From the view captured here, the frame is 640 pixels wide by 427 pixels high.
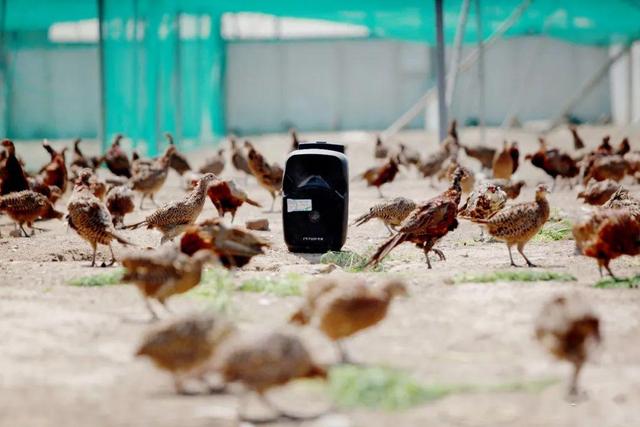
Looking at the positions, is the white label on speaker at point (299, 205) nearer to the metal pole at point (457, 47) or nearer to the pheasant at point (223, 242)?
the pheasant at point (223, 242)

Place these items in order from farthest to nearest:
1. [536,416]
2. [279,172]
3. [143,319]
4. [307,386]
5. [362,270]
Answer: [279,172] < [362,270] < [143,319] < [307,386] < [536,416]

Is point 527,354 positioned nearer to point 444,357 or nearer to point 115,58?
point 444,357

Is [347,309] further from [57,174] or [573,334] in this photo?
[57,174]

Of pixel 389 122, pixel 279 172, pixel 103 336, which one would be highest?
pixel 103 336

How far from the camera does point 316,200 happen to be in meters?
11.8

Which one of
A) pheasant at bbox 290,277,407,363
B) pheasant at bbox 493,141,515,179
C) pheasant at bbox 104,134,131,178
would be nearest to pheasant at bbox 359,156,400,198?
pheasant at bbox 493,141,515,179

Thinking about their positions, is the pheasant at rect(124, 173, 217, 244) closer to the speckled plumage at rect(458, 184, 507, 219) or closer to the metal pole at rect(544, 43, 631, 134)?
the speckled plumage at rect(458, 184, 507, 219)

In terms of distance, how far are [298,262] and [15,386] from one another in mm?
5343

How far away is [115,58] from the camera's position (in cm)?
2245

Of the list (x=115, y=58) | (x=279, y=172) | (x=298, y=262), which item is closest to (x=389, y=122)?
(x=115, y=58)

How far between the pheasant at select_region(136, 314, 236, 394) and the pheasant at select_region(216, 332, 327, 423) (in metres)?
0.31

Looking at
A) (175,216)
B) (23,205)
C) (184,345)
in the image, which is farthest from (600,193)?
(184,345)

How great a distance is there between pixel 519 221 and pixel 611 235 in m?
1.36

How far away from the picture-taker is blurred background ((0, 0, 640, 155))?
Result: 881 inches
